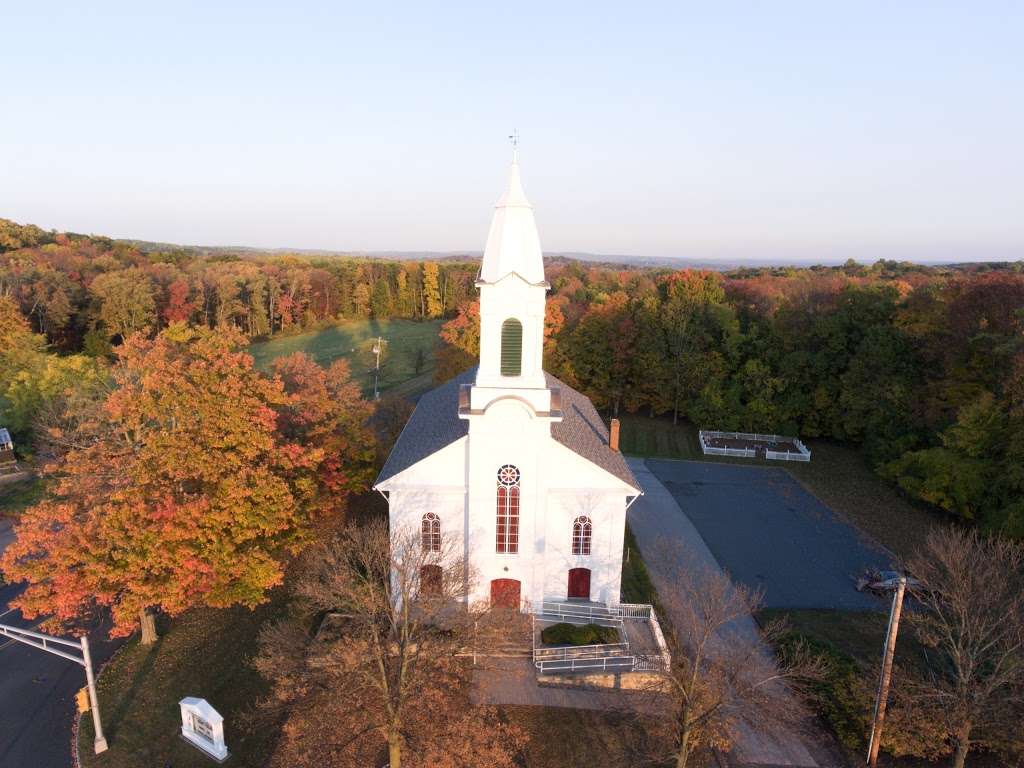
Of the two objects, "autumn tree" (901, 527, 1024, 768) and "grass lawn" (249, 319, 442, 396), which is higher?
"autumn tree" (901, 527, 1024, 768)

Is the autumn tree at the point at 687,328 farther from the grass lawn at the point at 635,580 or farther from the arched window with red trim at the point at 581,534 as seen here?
the arched window with red trim at the point at 581,534

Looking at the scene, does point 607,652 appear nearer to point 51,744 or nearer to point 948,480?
point 51,744

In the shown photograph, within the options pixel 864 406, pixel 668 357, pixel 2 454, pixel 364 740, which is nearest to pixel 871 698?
pixel 364 740

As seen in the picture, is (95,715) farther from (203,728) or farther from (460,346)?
(460,346)

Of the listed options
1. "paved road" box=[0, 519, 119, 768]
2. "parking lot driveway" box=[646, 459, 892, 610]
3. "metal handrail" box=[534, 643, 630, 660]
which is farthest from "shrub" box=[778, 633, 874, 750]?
"paved road" box=[0, 519, 119, 768]

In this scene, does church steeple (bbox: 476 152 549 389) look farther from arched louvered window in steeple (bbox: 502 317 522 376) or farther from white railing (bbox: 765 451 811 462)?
white railing (bbox: 765 451 811 462)

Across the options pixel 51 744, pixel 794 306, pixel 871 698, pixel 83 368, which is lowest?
pixel 51 744
